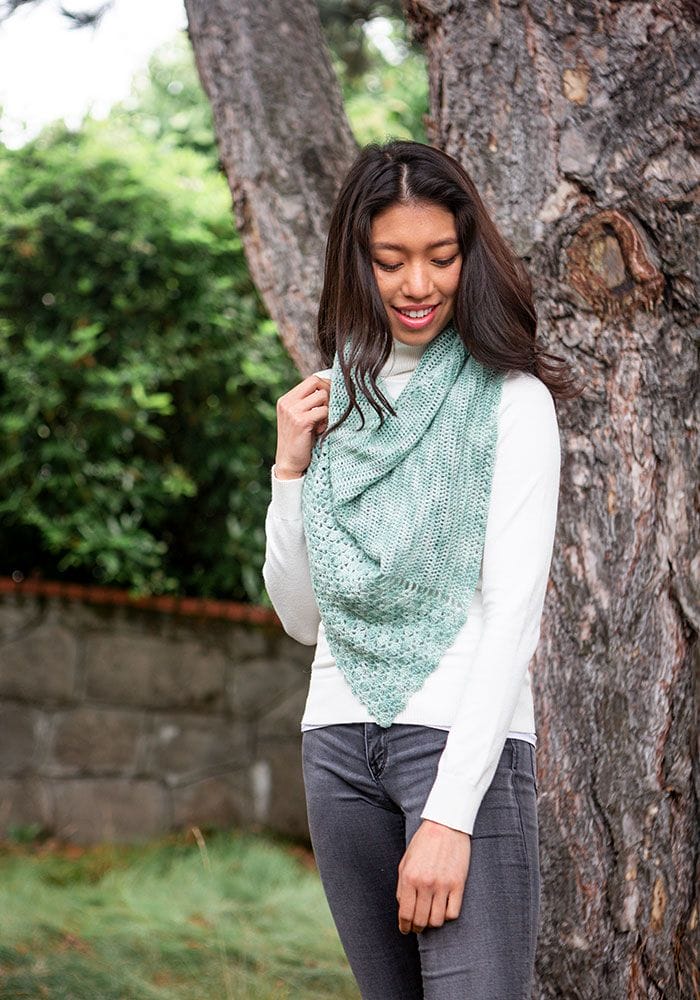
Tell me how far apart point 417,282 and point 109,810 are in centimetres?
390

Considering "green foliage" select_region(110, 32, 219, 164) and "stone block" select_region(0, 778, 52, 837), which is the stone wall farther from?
"green foliage" select_region(110, 32, 219, 164)

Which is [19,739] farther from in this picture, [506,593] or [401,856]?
[506,593]

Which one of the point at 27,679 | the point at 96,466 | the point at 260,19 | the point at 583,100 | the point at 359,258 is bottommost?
the point at 27,679

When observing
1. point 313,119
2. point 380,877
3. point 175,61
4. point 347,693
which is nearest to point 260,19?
point 313,119

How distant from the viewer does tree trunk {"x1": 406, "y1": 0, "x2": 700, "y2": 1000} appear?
2.24 meters

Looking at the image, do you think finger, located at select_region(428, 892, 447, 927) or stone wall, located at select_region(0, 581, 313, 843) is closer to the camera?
finger, located at select_region(428, 892, 447, 927)

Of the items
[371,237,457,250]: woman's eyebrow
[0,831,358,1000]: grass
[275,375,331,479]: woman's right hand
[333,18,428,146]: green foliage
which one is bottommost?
[0,831,358,1000]: grass

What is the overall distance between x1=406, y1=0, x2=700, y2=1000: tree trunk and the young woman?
45 centimetres

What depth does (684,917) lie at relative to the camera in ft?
7.36

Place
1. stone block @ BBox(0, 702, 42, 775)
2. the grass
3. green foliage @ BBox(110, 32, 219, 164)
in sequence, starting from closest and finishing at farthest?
the grass
stone block @ BBox(0, 702, 42, 775)
green foliage @ BBox(110, 32, 219, 164)

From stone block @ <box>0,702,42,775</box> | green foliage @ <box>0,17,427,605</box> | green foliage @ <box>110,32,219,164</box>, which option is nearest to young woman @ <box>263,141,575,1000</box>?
green foliage @ <box>0,17,427,605</box>

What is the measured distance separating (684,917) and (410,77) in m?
4.73

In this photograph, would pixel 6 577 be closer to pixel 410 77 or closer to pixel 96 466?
pixel 96 466

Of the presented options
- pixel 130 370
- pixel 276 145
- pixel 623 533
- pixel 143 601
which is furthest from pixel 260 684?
pixel 623 533
